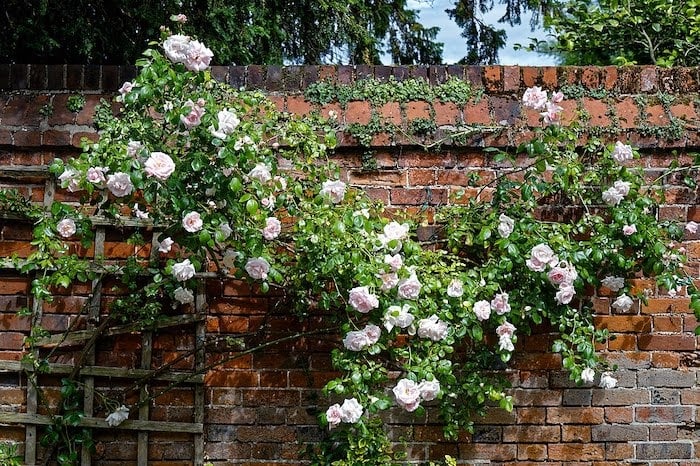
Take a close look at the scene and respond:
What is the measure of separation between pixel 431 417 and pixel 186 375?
0.99 meters

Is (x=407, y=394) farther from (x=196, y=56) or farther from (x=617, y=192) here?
(x=196, y=56)

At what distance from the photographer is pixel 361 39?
169 inches

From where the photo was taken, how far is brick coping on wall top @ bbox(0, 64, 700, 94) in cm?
295

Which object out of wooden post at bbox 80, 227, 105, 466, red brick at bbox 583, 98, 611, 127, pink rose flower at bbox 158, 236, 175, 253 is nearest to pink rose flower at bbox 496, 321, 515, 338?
red brick at bbox 583, 98, 611, 127

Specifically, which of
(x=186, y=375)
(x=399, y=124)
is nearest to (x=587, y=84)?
(x=399, y=124)

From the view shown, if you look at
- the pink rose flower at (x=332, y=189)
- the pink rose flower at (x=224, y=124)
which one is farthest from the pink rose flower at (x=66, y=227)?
the pink rose flower at (x=332, y=189)

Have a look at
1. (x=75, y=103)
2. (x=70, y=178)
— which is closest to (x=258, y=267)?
(x=70, y=178)

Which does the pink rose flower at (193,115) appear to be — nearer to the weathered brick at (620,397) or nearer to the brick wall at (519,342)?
the brick wall at (519,342)

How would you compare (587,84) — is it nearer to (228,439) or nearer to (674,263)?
(674,263)

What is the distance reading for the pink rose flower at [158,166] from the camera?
2355 millimetres

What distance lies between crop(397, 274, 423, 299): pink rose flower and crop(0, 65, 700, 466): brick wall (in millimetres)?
496

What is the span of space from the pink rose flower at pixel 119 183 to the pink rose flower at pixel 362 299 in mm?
809

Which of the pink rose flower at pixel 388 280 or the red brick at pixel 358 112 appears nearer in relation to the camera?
the pink rose flower at pixel 388 280

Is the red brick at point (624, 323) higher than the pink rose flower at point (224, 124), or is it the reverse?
the pink rose flower at point (224, 124)
